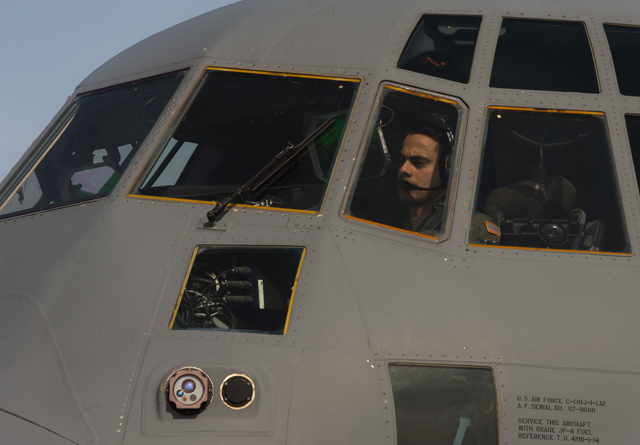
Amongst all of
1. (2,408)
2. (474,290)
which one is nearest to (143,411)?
(2,408)

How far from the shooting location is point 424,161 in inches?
188

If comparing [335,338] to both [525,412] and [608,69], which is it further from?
[608,69]

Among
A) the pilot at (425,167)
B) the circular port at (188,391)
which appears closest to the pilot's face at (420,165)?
the pilot at (425,167)

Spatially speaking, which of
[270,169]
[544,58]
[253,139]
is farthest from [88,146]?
[544,58]

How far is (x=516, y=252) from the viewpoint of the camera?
427cm

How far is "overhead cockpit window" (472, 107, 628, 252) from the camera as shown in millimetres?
4477

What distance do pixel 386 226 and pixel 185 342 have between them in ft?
4.74

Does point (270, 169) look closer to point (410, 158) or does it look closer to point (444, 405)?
point (410, 158)

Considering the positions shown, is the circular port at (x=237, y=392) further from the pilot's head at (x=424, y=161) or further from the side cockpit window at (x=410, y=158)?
the pilot's head at (x=424, y=161)

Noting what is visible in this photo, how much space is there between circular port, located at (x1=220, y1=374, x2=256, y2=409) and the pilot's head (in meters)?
1.79

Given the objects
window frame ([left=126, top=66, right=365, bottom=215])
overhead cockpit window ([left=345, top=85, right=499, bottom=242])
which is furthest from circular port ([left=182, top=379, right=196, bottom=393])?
overhead cockpit window ([left=345, top=85, right=499, bottom=242])

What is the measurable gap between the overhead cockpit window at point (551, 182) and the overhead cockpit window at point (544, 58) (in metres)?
0.30

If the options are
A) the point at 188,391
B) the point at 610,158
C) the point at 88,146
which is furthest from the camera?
the point at 88,146

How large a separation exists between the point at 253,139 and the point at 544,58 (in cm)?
234
